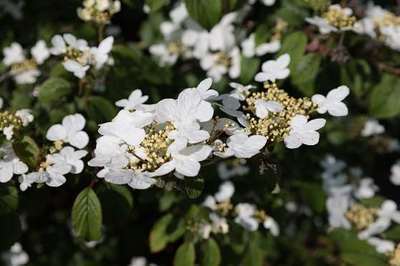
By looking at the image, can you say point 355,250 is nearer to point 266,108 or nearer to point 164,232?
point 164,232

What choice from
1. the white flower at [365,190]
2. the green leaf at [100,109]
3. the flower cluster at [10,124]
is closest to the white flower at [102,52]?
the green leaf at [100,109]

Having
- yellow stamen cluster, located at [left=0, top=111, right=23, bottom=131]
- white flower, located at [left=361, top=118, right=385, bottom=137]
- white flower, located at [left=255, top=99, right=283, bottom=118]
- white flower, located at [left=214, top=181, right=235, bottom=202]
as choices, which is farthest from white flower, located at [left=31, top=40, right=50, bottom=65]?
white flower, located at [left=361, top=118, right=385, bottom=137]

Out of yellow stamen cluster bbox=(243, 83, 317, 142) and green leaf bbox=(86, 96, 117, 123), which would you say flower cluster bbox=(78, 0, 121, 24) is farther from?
yellow stamen cluster bbox=(243, 83, 317, 142)

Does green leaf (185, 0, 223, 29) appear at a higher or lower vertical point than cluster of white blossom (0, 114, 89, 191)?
higher

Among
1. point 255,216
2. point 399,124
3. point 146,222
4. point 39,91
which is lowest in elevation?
point 146,222

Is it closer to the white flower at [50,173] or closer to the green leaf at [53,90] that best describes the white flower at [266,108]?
the white flower at [50,173]

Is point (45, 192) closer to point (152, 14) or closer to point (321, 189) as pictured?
point (152, 14)

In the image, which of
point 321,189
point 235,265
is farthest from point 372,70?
point 235,265
